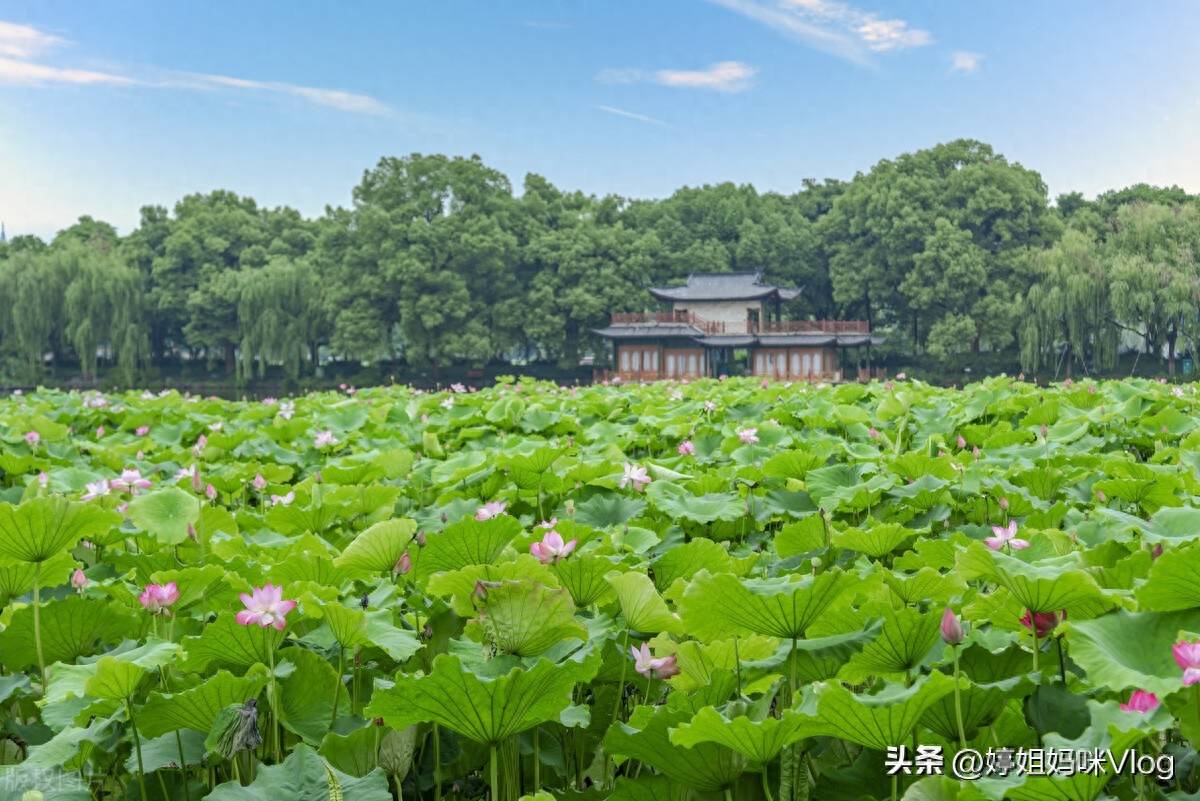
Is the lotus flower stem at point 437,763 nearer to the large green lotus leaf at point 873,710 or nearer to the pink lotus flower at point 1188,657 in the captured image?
the large green lotus leaf at point 873,710

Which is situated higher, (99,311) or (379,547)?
(99,311)

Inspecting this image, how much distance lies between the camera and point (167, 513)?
1698 millimetres

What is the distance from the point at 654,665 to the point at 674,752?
0.18 m

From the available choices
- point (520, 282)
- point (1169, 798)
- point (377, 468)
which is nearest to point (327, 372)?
point (520, 282)

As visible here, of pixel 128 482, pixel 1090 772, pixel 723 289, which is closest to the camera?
pixel 1090 772

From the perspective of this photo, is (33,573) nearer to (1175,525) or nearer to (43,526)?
(43,526)

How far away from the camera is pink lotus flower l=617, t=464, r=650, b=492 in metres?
2.16

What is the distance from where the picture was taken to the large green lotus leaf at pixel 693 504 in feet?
6.28

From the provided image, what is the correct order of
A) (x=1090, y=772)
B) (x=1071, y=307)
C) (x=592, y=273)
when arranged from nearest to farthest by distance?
(x=1090, y=772)
(x=1071, y=307)
(x=592, y=273)

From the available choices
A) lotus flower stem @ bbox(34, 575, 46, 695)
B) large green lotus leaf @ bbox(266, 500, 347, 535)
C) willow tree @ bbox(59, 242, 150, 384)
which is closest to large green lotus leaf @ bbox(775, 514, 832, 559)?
large green lotus leaf @ bbox(266, 500, 347, 535)

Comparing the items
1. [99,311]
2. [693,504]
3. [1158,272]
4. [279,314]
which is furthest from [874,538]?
[99,311]

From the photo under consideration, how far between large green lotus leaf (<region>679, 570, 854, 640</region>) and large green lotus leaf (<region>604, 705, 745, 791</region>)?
0.11 meters

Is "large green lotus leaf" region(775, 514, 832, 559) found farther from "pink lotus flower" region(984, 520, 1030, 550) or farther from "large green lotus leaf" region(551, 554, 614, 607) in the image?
"large green lotus leaf" region(551, 554, 614, 607)

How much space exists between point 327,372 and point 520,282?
718 cm
